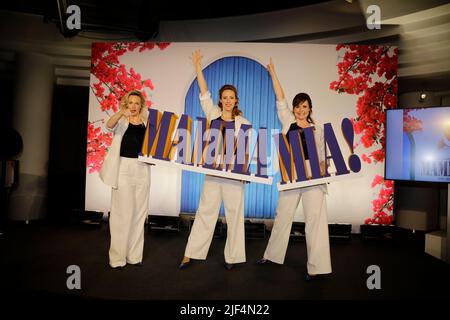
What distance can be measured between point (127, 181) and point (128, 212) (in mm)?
294

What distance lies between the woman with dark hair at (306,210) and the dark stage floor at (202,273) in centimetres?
16

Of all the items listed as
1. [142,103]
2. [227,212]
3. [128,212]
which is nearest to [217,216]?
[227,212]

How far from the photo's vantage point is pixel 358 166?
9.18ft

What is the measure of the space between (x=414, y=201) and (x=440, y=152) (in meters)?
1.38

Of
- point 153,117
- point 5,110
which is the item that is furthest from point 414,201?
point 5,110

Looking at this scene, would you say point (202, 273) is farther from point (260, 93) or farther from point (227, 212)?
point (260, 93)

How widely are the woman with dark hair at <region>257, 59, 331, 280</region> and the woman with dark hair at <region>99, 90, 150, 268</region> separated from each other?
1340 mm

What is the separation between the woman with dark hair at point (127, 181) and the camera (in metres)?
2.84

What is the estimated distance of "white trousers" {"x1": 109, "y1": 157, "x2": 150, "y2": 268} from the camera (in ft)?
9.34

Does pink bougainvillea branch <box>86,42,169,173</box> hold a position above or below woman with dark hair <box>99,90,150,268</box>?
above

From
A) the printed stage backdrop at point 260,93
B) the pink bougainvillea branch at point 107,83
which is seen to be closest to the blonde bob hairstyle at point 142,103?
the printed stage backdrop at point 260,93

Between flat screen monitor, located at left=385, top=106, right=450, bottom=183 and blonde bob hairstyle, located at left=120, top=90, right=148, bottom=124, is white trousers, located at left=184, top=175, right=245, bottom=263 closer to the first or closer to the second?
blonde bob hairstyle, located at left=120, top=90, right=148, bottom=124

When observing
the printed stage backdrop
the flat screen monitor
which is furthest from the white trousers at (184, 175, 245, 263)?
the flat screen monitor
